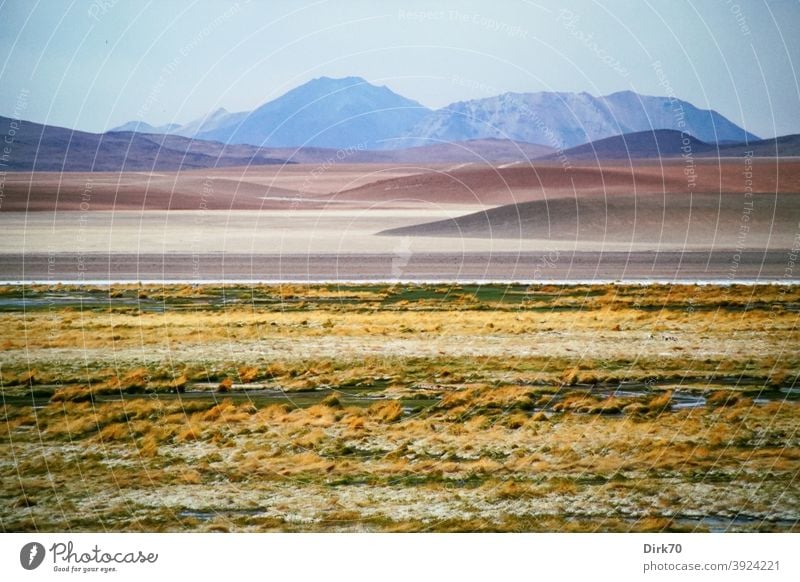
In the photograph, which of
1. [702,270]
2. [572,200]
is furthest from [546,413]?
[572,200]

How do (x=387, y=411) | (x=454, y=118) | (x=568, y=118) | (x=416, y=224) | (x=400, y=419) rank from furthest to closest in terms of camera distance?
(x=416, y=224) < (x=568, y=118) < (x=454, y=118) < (x=387, y=411) < (x=400, y=419)

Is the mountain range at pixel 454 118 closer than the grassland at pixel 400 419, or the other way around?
the grassland at pixel 400 419

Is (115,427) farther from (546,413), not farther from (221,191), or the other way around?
(221,191)

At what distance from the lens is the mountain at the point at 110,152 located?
2675 centimetres

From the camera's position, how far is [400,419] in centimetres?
1794

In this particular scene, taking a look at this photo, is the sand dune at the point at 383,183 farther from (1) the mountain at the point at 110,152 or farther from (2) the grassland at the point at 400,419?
(2) the grassland at the point at 400,419

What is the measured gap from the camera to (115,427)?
17.7 meters

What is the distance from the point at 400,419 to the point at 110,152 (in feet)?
54.4

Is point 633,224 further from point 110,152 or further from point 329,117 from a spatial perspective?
point 110,152

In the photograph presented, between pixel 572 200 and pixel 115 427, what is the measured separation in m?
21.5

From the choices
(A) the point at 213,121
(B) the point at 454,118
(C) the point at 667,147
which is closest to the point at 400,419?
(B) the point at 454,118

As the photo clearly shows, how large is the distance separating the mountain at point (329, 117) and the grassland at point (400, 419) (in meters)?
4.62

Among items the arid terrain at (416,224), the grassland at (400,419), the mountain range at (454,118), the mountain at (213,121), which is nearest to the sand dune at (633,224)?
the arid terrain at (416,224)

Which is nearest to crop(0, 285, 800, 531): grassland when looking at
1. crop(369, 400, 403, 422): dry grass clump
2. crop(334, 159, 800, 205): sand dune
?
crop(369, 400, 403, 422): dry grass clump
